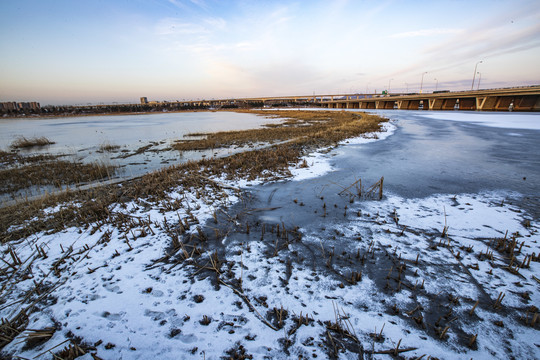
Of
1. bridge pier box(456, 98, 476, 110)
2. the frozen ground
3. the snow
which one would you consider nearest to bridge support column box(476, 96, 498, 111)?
bridge pier box(456, 98, 476, 110)

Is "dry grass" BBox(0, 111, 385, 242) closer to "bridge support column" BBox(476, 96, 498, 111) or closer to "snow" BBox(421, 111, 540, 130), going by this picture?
"snow" BBox(421, 111, 540, 130)

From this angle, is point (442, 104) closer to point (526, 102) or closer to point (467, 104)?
point (467, 104)

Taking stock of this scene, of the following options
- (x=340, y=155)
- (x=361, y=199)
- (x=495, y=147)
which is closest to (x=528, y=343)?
(x=361, y=199)

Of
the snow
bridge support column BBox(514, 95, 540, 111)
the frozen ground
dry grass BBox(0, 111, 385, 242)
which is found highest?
bridge support column BBox(514, 95, 540, 111)

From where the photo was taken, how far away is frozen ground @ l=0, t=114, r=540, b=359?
2.68 meters

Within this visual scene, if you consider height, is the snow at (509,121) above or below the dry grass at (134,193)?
above

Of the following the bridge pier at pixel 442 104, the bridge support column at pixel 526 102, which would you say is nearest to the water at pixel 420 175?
the bridge support column at pixel 526 102

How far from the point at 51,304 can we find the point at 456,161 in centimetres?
1592

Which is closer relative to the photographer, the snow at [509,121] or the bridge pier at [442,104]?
the snow at [509,121]

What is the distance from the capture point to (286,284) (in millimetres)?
3590

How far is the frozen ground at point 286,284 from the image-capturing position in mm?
2682

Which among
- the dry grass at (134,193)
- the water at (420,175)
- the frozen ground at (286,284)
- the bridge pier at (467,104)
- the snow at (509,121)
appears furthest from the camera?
the bridge pier at (467,104)

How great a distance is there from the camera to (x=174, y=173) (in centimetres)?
951

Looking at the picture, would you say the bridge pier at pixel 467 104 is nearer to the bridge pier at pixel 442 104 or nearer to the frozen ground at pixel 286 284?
the bridge pier at pixel 442 104
